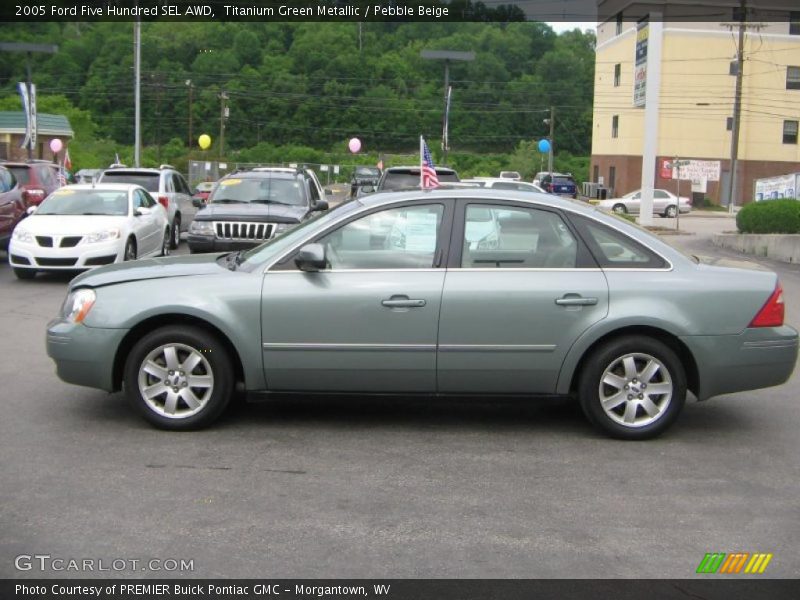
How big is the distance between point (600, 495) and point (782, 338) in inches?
77.1

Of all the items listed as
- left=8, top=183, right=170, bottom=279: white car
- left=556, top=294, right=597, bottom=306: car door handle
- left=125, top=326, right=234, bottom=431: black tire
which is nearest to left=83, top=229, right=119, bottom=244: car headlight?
left=8, top=183, right=170, bottom=279: white car

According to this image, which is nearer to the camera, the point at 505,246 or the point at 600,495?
the point at 600,495

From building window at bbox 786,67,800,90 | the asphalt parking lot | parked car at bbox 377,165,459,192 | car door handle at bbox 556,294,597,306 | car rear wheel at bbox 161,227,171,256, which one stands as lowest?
the asphalt parking lot

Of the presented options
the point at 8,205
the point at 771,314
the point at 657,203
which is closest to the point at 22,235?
the point at 8,205

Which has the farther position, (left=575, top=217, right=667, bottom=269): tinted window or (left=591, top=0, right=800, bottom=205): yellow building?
(left=591, top=0, right=800, bottom=205): yellow building

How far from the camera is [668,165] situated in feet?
128

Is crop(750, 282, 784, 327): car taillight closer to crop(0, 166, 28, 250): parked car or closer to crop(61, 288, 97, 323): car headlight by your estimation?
crop(61, 288, 97, 323): car headlight

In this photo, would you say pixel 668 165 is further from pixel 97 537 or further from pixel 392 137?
pixel 392 137

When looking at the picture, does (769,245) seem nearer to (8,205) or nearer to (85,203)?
(85,203)

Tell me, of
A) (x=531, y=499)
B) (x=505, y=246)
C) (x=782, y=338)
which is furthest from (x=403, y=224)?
(x=782, y=338)

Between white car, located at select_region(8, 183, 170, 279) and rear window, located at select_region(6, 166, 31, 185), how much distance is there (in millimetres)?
5110

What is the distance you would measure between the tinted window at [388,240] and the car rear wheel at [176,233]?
14011 mm

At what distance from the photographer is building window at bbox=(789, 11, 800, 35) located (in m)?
56.6

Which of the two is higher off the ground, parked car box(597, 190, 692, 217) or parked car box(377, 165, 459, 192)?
parked car box(377, 165, 459, 192)
